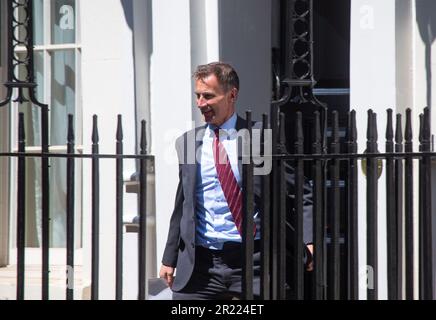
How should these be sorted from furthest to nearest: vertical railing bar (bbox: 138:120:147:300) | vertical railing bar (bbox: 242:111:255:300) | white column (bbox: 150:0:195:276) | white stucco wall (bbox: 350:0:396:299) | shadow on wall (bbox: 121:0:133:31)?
shadow on wall (bbox: 121:0:133:31)
white column (bbox: 150:0:195:276)
white stucco wall (bbox: 350:0:396:299)
vertical railing bar (bbox: 138:120:147:300)
vertical railing bar (bbox: 242:111:255:300)

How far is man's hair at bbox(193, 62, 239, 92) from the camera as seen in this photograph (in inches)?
176

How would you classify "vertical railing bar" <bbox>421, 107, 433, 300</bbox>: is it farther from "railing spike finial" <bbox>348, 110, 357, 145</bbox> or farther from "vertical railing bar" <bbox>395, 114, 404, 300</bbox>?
"railing spike finial" <bbox>348, 110, 357, 145</bbox>

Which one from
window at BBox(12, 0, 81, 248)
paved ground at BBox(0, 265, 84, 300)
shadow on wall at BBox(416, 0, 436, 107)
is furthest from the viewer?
window at BBox(12, 0, 81, 248)

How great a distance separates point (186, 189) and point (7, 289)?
8.34ft

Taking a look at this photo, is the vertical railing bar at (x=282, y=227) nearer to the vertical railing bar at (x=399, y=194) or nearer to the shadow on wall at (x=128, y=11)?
the vertical railing bar at (x=399, y=194)

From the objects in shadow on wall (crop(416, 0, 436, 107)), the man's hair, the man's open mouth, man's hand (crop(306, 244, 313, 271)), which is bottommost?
man's hand (crop(306, 244, 313, 271))

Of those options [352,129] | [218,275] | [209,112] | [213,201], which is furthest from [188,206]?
[352,129]

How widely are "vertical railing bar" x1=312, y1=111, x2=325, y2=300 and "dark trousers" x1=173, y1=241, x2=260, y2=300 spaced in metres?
0.31

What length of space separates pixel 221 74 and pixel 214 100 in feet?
0.46

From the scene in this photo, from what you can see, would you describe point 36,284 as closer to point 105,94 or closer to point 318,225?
point 105,94

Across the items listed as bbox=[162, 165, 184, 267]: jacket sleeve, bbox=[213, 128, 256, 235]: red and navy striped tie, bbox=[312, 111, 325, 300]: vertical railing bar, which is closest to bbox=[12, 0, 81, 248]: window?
bbox=[162, 165, 184, 267]: jacket sleeve

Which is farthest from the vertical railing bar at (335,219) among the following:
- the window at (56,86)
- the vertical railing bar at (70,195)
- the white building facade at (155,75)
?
the window at (56,86)

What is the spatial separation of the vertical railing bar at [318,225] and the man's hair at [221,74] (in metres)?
0.55

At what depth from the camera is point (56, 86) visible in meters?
6.93
